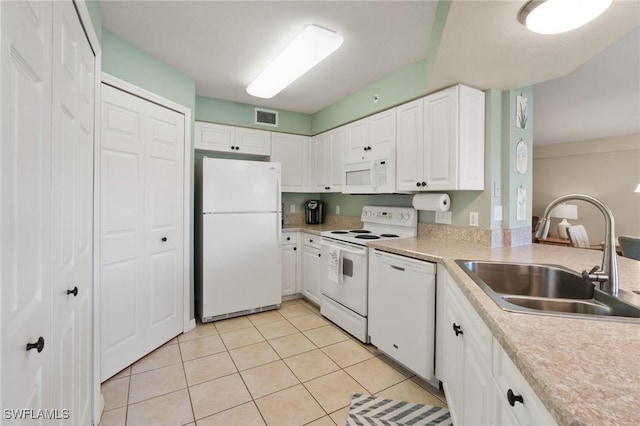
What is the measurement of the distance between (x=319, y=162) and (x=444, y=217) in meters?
1.88

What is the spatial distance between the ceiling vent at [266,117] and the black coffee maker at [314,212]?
3.74 feet

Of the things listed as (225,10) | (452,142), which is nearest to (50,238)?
(225,10)

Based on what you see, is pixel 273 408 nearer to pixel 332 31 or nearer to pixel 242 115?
pixel 332 31

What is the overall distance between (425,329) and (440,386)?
1.32 ft

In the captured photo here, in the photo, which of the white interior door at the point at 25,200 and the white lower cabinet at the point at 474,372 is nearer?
the white interior door at the point at 25,200

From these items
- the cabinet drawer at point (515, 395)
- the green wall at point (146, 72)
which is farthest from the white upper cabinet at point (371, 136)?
the cabinet drawer at point (515, 395)

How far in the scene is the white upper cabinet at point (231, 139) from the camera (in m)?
3.40

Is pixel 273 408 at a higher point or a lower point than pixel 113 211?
lower

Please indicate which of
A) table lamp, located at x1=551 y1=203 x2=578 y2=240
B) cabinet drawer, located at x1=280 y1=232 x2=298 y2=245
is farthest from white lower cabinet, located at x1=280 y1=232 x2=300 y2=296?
table lamp, located at x1=551 y1=203 x2=578 y2=240

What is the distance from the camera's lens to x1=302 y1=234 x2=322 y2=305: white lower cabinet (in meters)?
3.37

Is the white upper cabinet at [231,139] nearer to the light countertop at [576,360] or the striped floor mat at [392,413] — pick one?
the striped floor mat at [392,413]

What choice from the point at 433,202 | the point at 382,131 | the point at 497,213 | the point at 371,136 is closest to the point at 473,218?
the point at 497,213

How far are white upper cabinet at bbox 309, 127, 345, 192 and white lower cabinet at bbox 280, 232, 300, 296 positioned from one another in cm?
77

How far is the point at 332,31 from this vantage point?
2045 mm
